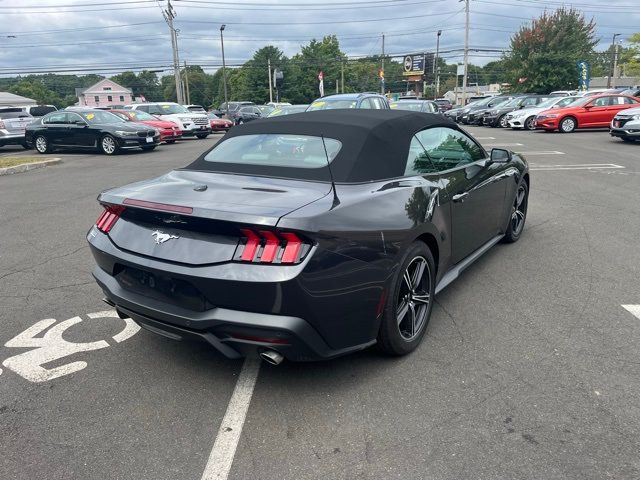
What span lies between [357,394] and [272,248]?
1.02m

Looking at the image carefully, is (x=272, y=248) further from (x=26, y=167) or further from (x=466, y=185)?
(x=26, y=167)

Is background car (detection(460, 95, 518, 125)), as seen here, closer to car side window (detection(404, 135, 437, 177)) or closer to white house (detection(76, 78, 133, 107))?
car side window (detection(404, 135, 437, 177))

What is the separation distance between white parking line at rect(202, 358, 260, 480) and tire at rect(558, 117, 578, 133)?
2168 cm

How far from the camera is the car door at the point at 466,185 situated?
3883mm

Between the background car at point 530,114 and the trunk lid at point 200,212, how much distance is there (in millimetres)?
22822

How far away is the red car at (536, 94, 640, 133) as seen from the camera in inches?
834

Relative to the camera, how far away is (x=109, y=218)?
127 inches

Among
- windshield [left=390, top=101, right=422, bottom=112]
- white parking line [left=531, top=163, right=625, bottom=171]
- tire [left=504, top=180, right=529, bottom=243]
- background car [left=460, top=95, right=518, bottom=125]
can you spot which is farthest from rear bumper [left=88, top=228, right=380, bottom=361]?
background car [left=460, top=95, right=518, bottom=125]

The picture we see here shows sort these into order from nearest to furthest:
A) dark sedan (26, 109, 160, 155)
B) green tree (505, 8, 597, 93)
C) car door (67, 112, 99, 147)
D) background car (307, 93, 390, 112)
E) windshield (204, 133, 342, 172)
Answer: windshield (204, 133, 342, 172) → background car (307, 93, 390, 112) → dark sedan (26, 109, 160, 155) → car door (67, 112, 99, 147) → green tree (505, 8, 597, 93)

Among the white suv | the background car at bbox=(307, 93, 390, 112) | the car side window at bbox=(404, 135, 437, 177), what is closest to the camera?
the car side window at bbox=(404, 135, 437, 177)

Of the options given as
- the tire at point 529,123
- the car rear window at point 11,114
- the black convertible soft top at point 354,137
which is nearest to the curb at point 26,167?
the car rear window at point 11,114

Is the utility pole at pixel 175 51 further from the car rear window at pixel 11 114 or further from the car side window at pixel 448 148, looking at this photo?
the car side window at pixel 448 148

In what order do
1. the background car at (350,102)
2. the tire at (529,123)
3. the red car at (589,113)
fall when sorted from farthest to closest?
the tire at (529,123)
the red car at (589,113)
the background car at (350,102)

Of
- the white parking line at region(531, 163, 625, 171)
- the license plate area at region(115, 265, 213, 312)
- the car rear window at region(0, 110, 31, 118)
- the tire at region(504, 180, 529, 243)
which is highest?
the car rear window at region(0, 110, 31, 118)
